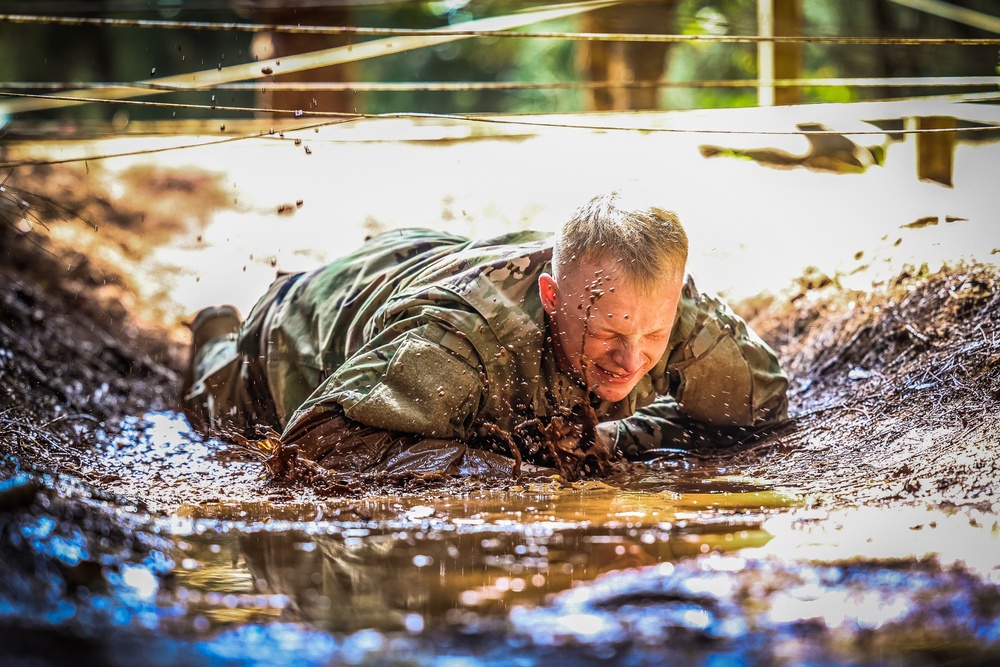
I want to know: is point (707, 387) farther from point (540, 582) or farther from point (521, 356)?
point (540, 582)

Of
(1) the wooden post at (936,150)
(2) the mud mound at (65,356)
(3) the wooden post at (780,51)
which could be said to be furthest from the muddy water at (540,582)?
(3) the wooden post at (780,51)

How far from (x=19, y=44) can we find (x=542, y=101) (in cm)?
416

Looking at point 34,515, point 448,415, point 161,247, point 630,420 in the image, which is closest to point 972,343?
point 630,420

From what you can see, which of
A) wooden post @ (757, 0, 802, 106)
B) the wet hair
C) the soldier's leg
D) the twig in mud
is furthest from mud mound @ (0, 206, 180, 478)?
wooden post @ (757, 0, 802, 106)

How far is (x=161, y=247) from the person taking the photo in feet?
17.5

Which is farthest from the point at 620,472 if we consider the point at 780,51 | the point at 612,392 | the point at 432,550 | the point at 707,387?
the point at 780,51

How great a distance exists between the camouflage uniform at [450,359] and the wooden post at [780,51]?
81.6 inches

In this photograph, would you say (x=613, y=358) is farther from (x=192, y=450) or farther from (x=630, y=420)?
(x=192, y=450)

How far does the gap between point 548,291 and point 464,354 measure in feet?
0.93

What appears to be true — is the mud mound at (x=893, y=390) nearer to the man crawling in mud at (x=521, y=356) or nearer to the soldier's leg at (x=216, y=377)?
the man crawling in mud at (x=521, y=356)

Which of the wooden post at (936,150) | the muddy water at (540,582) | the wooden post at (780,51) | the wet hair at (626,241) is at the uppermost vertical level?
the wooden post at (780,51)

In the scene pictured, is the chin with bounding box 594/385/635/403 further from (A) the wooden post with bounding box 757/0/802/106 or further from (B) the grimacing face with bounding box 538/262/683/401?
(A) the wooden post with bounding box 757/0/802/106

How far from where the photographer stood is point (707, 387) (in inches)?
114

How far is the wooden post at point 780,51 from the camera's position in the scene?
15.0ft
